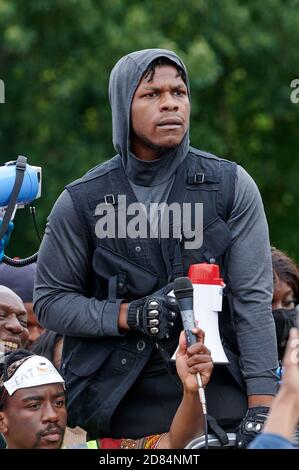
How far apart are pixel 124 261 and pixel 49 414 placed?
788mm

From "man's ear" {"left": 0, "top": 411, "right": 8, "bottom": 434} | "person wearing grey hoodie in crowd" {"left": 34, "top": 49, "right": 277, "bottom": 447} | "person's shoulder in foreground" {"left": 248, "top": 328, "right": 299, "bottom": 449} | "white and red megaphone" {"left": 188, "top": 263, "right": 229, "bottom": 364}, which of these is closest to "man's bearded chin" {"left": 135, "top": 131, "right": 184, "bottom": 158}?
"person wearing grey hoodie in crowd" {"left": 34, "top": 49, "right": 277, "bottom": 447}

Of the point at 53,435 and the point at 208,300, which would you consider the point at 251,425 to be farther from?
the point at 53,435

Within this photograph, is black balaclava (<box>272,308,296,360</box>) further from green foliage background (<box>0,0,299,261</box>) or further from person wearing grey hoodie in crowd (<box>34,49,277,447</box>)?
green foliage background (<box>0,0,299,261</box>)

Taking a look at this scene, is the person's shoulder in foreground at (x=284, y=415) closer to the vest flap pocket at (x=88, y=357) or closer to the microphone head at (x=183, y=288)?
the microphone head at (x=183, y=288)

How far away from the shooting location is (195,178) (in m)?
4.88

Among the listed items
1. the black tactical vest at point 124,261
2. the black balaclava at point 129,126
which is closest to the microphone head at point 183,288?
the black tactical vest at point 124,261

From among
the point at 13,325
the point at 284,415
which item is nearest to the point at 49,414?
the point at 13,325

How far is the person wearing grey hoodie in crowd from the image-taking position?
476 centimetres


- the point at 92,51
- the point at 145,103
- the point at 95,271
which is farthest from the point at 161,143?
the point at 92,51

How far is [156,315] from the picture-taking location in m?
4.62

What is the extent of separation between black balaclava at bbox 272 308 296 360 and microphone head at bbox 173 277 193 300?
1287 millimetres

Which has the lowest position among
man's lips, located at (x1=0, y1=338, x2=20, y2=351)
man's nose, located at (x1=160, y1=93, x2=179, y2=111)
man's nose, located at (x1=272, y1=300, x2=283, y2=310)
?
man's lips, located at (x1=0, y1=338, x2=20, y2=351)
